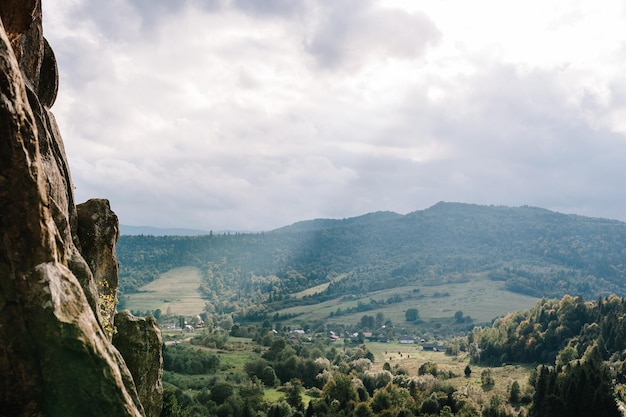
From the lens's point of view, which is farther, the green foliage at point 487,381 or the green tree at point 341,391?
the green foliage at point 487,381

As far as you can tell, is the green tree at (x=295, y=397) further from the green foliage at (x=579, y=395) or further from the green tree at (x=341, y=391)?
the green foliage at (x=579, y=395)

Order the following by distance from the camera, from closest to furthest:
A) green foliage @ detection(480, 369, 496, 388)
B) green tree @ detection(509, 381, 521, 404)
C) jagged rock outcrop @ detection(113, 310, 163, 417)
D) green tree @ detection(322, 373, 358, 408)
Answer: jagged rock outcrop @ detection(113, 310, 163, 417) → green tree @ detection(322, 373, 358, 408) → green tree @ detection(509, 381, 521, 404) → green foliage @ detection(480, 369, 496, 388)

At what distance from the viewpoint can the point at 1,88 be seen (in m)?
14.4

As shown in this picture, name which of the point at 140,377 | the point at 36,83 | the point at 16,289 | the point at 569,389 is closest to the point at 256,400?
the point at 569,389

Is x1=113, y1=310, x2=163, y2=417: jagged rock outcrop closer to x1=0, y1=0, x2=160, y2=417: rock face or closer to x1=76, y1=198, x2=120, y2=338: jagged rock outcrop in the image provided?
x1=76, y1=198, x2=120, y2=338: jagged rock outcrop

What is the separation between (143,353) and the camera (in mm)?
31984

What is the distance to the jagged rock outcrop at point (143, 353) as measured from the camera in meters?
31.5

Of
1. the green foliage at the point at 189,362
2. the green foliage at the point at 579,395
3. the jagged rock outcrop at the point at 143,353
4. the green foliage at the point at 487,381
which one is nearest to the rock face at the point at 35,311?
the jagged rock outcrop at the point at 143,353

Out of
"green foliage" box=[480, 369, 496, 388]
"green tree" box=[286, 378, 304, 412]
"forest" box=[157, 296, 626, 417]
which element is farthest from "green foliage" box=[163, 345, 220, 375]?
"green foliage" box=[480, 369, 496, 388]

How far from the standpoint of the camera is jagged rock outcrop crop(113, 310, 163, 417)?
31.5m

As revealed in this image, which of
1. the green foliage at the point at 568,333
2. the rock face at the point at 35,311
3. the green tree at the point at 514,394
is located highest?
the rock face at the point at 35,311

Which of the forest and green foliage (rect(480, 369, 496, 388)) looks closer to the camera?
the forest

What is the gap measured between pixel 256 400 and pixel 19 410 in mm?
115492

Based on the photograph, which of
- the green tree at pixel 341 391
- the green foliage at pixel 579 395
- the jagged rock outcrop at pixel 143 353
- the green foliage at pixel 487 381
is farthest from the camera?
the green foliage at pixel 487 381
